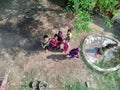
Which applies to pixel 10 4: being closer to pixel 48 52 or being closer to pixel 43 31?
pixel 43 31

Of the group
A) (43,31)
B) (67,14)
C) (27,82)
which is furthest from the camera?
(67,14)

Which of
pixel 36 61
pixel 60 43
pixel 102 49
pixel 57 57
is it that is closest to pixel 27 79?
pixel 36 61

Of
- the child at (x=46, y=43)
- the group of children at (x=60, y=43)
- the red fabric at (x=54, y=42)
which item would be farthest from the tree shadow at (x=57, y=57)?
the red fabric at (x=54, y=42)

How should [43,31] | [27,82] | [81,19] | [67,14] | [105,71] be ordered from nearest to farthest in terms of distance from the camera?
[81,19]
[27,82]
[105,71]
[43,31]
[67,14]

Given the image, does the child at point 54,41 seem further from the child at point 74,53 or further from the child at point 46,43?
the child at point 74,53

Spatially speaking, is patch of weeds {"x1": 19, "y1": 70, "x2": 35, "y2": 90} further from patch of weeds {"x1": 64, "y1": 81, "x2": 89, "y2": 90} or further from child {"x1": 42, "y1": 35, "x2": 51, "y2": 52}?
patch of weeds {"x1": 64, "y1": 81, "x2": 89, "y2": 90}

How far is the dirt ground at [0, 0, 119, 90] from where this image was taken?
11.5 metres

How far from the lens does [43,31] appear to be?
42.8 ft

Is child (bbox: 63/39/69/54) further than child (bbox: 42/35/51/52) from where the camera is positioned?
Yes

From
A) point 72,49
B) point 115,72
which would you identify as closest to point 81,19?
point 72,49

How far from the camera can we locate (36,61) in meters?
11.9

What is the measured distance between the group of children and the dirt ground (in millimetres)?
313

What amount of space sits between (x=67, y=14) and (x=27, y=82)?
4.95m

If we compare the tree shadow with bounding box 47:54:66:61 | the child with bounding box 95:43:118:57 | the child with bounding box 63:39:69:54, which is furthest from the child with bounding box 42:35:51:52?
the child with bounding box 95:43:118:57
